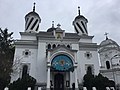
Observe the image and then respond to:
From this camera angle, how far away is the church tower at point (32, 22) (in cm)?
2828

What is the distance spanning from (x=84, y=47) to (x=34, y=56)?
802 centimetres

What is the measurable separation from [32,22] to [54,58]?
10.7 meters

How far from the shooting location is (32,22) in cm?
2877

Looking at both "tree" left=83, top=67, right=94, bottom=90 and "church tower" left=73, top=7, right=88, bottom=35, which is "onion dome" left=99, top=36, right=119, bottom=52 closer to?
"church tower" left=73, top=7, right=88, bottom=35

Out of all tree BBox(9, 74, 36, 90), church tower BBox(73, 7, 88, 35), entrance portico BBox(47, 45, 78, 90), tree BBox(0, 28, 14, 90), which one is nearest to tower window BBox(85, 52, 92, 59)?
entrance portico BBox(47, 45, 78, 90)

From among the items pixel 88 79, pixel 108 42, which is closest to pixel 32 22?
pixel 88 79

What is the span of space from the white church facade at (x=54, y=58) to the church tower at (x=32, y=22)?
201mm

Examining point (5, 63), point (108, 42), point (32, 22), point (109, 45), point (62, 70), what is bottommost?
point (62, 70)

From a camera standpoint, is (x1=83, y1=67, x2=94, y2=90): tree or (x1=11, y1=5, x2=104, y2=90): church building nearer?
(x1=83, y1=67, x2=94, y2=90): tree

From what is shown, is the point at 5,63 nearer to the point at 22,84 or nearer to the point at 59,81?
the point at 22,84

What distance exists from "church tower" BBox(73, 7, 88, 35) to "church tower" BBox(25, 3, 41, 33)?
23.4 feet

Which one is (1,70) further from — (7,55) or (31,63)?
(31,63)

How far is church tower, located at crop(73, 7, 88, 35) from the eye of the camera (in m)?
29.5

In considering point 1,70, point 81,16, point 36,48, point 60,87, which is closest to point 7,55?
point 1,70
